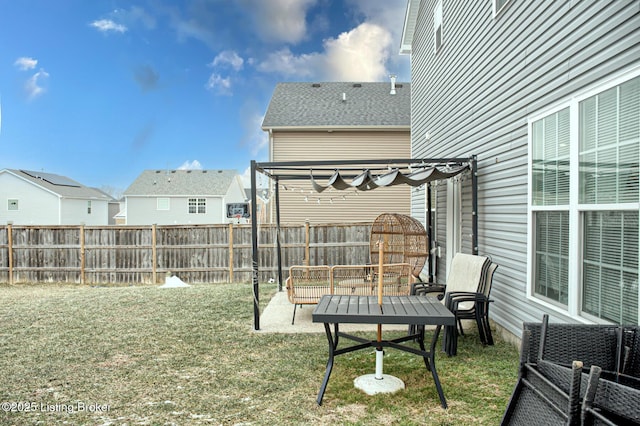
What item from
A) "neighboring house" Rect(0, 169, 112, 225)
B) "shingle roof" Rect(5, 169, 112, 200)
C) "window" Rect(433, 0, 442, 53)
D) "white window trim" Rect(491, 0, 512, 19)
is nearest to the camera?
"white window trim" Rect(491, 0, 512, 19)

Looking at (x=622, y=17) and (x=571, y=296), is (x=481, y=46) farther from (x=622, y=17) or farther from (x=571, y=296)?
(x=571, y=296)

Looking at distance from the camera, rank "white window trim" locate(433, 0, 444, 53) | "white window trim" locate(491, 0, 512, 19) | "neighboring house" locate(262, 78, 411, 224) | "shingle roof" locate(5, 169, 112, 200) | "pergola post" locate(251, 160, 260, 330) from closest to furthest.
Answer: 1. "white window trim" locate(491, 0, 512, 19)
2. "pergola post" locate(251, 160, 260, 330)
3. "white window trim" locate(433, 0, 444, 53)
4. "neighboring house" locate(262, 78, 411, 224)
5. "shingle roof" locate(5, 169, 112, 200)

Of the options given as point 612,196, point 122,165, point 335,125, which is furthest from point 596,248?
point 122,165

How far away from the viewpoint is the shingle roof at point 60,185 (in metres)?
24.8

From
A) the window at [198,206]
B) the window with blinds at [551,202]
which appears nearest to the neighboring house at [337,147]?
the window with blinds at [551,202]

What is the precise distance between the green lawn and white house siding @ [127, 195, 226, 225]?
19960mm

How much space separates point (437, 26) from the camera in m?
8.14

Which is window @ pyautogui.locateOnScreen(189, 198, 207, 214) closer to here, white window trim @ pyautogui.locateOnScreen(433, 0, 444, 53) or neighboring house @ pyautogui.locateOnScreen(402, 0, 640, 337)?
white window trim @ pyautogui.locateOnScreen(433, 0, 444, 53)

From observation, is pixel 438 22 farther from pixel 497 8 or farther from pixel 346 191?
pixel 346 191

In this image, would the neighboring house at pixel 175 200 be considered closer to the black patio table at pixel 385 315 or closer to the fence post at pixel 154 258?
the fence post at pixel 154 258

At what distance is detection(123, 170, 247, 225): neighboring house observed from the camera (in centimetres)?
2611

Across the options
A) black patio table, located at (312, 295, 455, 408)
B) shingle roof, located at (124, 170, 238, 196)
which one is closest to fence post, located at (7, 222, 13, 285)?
black patio table, located at (312, 295, 455, 408)

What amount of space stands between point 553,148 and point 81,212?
28.7 m

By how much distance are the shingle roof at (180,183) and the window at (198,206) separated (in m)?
0.51
